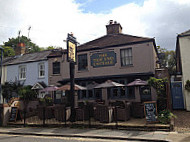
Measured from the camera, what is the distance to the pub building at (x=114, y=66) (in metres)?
14.0

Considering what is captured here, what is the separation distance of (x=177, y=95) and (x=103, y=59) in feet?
23.2

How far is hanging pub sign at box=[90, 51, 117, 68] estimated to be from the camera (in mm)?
15359

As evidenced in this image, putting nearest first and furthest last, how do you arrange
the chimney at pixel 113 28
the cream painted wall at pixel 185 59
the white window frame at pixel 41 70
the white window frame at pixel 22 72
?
the cream painted wall at pixel 185 59 → the chimney at pixel 113 28 → the white window frame at pixel 41 70 → the white window frame at pixel 22 72

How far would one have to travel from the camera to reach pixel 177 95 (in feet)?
48.7

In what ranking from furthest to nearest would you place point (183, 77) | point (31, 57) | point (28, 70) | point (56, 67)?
1. point (31, 57)
2. point (28, 70)
3. point (56, 67)
4. point (183, 77)

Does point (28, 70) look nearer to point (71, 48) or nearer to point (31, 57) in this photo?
point (31, 57)

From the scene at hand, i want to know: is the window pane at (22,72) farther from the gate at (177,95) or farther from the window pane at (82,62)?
the gate at (177,95)

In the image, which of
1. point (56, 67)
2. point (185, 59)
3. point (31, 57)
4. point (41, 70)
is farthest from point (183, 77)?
point (31, 57)

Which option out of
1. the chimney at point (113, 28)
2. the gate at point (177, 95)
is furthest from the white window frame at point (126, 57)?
the gate at point (177, 95)

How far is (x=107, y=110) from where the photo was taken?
948cm

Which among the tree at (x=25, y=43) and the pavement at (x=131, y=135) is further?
the tree at (x=25, y=43)

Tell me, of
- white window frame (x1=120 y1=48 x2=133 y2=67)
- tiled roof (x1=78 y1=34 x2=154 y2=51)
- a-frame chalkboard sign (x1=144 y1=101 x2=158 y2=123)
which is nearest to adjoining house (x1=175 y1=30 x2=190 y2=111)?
tiled roof (x1=78 y1=34 x2=154 y2=51)

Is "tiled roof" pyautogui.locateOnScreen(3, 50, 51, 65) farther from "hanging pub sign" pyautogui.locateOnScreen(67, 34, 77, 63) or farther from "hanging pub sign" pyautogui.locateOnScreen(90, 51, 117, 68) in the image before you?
"hanging pub sign" pyautogui.locateOnScreen(67, 34, 77, 63)

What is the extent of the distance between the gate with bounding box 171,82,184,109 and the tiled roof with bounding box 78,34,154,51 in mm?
4737
